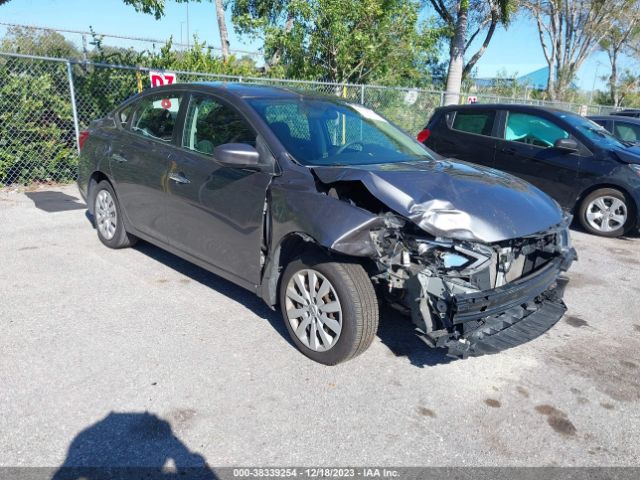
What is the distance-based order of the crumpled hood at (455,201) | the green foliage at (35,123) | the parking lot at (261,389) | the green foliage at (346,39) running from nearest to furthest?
1. the parking lot at (261,389)
2. the crumpled hood at (455,201)
3. the green foliage at (35,123)
4. the green foliage at (346,39)

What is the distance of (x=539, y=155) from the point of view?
7.66 meters

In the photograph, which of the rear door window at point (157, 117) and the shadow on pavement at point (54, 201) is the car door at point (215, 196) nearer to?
the rear door window at point (157, 117)

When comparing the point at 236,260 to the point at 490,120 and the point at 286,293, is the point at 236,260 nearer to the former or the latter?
the point at 286,293

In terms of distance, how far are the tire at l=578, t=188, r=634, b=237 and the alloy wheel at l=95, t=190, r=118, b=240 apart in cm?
616

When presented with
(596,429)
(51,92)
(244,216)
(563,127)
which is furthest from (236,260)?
(51,92)

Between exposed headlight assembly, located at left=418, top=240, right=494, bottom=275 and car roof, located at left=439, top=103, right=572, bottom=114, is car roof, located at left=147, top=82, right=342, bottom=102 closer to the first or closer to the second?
exposed headlight assembly, located at left=418, top=240, right=494, bottom=275

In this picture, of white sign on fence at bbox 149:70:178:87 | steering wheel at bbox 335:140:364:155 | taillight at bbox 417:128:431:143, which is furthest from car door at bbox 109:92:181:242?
taillight at bbox 417:128:431:143

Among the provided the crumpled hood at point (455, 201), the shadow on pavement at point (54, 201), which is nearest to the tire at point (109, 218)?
the shadow on pavement at point (54, 201)

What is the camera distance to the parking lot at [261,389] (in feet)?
8.98

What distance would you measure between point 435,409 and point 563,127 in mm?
5857

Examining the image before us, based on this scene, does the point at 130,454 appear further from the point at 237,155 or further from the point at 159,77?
the point at 159,77

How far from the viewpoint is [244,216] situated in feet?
12.4

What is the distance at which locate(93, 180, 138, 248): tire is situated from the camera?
17.8 feet

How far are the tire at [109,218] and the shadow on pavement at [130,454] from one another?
2.91 m
